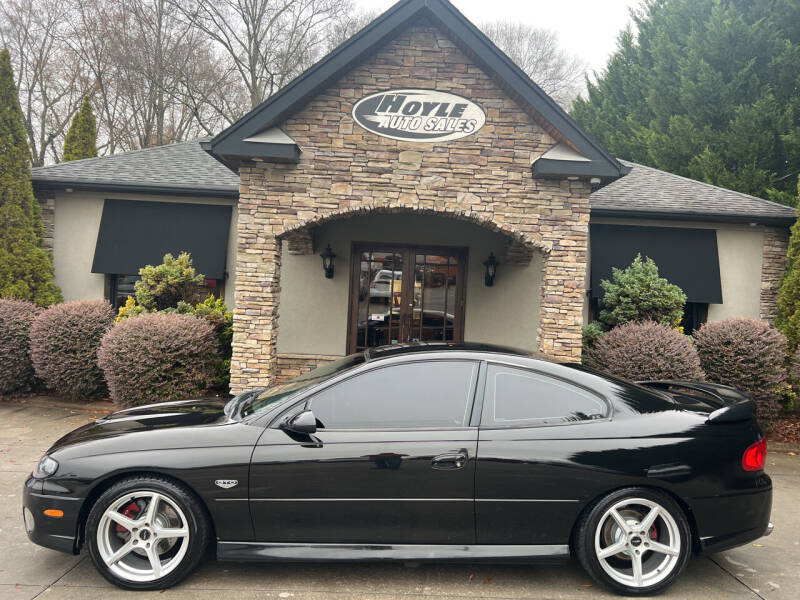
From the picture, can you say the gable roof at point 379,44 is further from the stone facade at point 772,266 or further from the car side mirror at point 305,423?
the stone facade at point 772,266

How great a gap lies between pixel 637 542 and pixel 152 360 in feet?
19.5

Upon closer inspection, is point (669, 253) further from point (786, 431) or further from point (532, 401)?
point (532, 401)

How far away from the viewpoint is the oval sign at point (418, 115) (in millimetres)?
7332

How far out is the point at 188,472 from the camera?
3287mm

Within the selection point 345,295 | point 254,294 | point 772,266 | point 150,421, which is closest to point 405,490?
point 150,421

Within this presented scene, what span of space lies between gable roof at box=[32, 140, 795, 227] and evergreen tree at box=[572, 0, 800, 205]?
4407 millimetres

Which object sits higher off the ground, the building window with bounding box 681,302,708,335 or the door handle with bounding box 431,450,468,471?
the building window with bounding box 681,302,708,335

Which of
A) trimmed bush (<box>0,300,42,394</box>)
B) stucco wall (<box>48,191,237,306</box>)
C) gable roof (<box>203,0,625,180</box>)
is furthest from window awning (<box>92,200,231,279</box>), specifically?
gable roof (<box>203,0,625,180</box>)

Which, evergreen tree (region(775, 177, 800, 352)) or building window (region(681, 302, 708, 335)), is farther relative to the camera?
building window (region(681, 302, 708, 335))

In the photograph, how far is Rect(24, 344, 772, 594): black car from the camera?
3.29 meters

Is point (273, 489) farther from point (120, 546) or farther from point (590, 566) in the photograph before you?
point (590, 566)

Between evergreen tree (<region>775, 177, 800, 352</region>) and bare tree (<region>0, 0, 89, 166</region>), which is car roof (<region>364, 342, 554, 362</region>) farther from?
bare tree (<region>0, 0, 89, 166</region>)

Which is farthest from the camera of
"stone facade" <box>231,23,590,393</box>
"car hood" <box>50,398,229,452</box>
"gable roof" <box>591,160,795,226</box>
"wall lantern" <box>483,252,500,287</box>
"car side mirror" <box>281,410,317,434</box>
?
"wall lantern" <box>483,252,500,287</box>

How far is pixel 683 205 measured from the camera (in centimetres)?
1028
